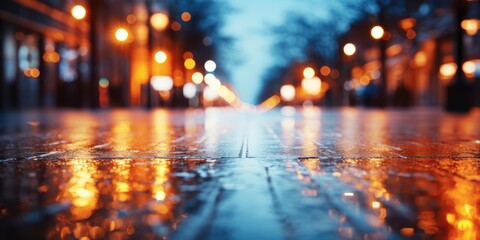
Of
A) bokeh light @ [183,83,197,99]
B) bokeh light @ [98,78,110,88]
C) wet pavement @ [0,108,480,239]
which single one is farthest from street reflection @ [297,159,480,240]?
bokeh light @ [183,83,197,99]

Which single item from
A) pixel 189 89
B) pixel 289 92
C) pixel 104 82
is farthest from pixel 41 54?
pixel 289 92

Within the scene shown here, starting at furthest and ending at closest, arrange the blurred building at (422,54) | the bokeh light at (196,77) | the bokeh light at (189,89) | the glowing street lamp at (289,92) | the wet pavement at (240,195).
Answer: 1. the glowing street lamp at (289,92)
2. the bokeh light at (196,77)
3. the bokeh light at (189,89)
4. the blurred building at (422,54)
5. the wet pavement at (240,195)

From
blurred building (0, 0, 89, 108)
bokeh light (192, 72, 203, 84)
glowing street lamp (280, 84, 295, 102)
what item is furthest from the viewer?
glowing street lamp (280, 84, 295, 102)

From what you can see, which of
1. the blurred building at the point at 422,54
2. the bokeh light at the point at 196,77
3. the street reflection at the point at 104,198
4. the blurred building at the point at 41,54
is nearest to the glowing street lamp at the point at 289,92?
the blurred building at the point at 422,54

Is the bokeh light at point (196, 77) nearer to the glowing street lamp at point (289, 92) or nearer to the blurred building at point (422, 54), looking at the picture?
the blurred building at point (422, 54)

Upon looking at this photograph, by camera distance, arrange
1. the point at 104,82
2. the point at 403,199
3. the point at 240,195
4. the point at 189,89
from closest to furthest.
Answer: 1. the point at 403,199
2. the point at 240,195
3. the point at 104,82
4. the point at 189,89

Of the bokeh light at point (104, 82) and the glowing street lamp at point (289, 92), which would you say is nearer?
the bokeh light at point (104, 82)

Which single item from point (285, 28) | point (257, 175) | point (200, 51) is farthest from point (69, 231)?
point (285, 28)

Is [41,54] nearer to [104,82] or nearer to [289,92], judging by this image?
[104,82]

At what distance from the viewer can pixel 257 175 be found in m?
3.86

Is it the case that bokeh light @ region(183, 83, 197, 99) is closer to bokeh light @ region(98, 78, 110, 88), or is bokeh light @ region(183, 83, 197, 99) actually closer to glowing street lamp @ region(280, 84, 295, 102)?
bokeh light @ region(98, 78, 110, 88)

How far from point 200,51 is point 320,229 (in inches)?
2053

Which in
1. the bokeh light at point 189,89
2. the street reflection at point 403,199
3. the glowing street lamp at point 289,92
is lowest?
the street reflection at point 403,199

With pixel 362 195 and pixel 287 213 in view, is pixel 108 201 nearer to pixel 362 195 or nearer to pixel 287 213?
pixel 287 213
